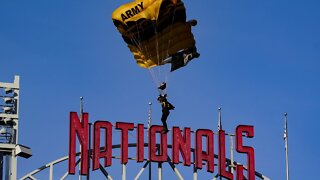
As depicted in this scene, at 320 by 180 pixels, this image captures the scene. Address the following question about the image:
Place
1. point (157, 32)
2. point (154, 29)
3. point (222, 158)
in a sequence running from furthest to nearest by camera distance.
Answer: point (222, 158) < point (157, 32) < point (154, 29)

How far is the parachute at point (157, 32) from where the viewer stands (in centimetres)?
11188

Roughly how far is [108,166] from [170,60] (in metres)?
8.24

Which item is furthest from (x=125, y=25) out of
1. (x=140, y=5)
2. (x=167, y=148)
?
(x=167, y=148)

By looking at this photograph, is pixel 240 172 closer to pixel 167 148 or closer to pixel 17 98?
pixel 167 148

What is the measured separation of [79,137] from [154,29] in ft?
27.8

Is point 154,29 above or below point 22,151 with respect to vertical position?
above

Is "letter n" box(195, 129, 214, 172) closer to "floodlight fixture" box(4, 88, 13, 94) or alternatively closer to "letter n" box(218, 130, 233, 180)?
"letter n" box(218, 130, 233, 180)

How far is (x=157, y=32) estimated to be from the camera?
374 feet

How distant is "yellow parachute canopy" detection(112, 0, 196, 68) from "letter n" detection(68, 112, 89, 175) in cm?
577

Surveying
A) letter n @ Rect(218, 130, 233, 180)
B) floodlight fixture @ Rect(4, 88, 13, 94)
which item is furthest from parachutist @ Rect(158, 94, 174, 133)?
floodlight fixture @ Rect(4, 88, 13, 94)

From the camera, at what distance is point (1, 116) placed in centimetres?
10706

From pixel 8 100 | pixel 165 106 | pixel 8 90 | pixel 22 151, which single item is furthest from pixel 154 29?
pixel 22 151

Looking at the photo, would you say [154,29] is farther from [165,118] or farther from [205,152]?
[205,152]

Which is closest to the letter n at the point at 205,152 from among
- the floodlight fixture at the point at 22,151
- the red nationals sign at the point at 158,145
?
the red nationals sign at the point at 158,145
